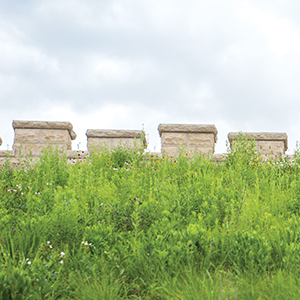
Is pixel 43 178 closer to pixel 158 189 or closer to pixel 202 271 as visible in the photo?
pixel 158 189

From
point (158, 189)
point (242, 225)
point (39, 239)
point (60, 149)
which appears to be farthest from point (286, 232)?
point (60, 149)

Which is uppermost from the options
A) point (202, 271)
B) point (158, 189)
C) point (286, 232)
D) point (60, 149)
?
point (60, 149)

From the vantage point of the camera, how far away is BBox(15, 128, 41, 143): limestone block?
9.45 m

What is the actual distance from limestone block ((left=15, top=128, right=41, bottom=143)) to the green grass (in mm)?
4276

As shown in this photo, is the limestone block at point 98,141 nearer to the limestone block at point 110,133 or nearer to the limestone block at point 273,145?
the limestone block at point 110,133

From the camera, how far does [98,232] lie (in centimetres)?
367

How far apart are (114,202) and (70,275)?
157 cm

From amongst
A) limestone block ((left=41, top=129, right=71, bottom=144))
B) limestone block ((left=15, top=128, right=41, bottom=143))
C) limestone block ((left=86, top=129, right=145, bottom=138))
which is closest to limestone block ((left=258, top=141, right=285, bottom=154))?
limestone block ((left=86, top=129, right=145, bottom=138))

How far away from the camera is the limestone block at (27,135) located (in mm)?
9445

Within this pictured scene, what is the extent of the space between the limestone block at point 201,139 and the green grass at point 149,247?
3994 millimetres

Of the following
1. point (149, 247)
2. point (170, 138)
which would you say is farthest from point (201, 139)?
point (149, 247)

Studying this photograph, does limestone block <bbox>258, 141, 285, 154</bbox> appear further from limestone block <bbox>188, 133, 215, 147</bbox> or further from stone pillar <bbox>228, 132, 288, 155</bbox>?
limestone block <bbox>188, 133, 215, 147</bbox>

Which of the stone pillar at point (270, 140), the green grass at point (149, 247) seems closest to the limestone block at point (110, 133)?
the stone pillar at point (270, 140)

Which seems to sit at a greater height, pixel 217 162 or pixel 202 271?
pixel 217 162
